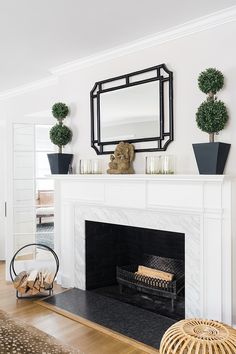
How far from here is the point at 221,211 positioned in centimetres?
254

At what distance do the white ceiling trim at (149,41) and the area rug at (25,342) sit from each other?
8.18 ft

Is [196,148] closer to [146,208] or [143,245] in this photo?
[146,208]

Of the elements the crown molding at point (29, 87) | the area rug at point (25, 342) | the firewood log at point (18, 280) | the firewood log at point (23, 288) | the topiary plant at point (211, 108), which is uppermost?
the crown molding at point (29, 87)

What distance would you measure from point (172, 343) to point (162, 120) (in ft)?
5.96

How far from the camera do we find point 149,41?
9.95 ft

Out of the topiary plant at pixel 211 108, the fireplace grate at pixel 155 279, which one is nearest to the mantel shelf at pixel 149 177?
the topiary plant at pixel 211 108

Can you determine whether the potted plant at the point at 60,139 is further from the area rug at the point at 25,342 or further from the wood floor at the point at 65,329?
the area rug at the point at 25,342

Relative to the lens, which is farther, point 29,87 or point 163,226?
point 29,87

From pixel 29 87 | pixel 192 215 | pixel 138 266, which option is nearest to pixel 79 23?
pixel 192 215

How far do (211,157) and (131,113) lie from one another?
109 centimetres

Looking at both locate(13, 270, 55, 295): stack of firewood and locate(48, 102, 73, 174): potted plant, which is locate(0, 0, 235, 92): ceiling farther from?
locate(13, 270, 55, 295): stack of firewood

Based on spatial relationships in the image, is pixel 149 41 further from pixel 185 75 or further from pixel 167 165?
pixel 167 165

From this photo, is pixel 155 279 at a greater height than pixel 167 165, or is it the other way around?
pixel 167 165

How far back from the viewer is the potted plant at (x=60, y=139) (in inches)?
144
